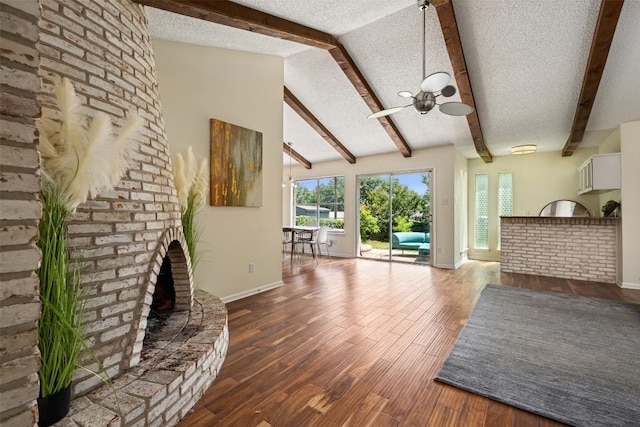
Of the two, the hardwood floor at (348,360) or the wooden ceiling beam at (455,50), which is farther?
the wooden ceiling beam at (455,50)

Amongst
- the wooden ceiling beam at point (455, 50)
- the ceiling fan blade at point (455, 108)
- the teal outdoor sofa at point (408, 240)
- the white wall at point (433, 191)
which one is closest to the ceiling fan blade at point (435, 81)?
the ceiling fan blade at point (455, 108)

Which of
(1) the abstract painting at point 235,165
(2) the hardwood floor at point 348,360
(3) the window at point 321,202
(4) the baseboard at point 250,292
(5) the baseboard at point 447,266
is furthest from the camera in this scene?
(3) the window at point 321,202

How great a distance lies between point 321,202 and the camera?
788 centimetres

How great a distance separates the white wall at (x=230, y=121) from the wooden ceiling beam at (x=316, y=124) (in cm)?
97

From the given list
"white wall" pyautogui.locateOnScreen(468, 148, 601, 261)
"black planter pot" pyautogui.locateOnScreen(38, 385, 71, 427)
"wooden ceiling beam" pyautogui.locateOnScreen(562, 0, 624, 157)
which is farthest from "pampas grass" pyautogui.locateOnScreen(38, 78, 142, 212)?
"white wall" pyautogui.locateOnScreen(468, 148, 601, 261)

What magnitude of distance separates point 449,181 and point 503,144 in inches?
51.6

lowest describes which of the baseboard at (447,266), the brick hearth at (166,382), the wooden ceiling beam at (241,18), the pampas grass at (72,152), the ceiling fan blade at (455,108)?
the baseboard at (447,266)

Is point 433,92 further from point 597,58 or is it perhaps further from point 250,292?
point 250,292

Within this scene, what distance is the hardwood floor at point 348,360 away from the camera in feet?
5.13

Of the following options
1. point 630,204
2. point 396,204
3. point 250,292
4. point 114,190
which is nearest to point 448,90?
point 114,190

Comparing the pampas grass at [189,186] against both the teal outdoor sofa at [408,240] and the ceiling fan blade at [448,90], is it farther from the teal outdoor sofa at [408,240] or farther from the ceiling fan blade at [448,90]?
the teal outdoor sofa at [408,240]

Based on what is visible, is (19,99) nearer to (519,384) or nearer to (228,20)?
(228,20)

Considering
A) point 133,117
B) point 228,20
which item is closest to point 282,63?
point 228,20

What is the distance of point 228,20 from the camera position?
103 inches
